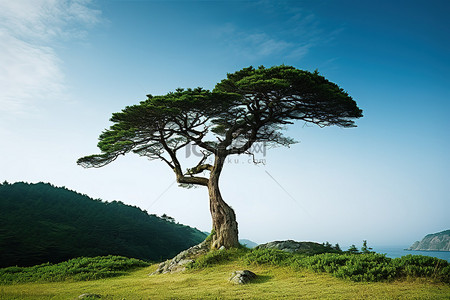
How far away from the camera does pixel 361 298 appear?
6512 mm

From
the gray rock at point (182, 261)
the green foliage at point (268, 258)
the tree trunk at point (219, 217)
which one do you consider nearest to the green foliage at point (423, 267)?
the green foliage at point (268, 258)

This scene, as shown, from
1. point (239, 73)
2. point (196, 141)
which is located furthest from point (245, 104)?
point (196, 141)

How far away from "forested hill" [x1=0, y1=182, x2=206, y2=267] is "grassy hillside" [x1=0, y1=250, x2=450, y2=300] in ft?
24.8

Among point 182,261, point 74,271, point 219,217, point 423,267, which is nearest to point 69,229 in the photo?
point 74,271

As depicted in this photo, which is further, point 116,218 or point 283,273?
point 116,218

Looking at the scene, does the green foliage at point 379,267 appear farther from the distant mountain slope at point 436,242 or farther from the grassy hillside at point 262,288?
the distant mountain slope at point 436,242

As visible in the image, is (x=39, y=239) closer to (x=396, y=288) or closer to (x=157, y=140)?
(x=157, y=140)

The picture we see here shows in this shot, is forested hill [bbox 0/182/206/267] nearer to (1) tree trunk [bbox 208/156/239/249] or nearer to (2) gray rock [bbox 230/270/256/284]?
(1) tree trunk [bbox 208/156/239/249]

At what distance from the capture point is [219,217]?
13.7m

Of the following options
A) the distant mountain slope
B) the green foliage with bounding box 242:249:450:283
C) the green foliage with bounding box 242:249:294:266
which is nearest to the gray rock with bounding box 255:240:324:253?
the green foliage with bounding box 242:249:294:266

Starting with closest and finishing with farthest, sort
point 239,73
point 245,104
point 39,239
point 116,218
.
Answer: point 239,73, point 245,104, point 39,239, point 116,218

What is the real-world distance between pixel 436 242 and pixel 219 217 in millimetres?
11173

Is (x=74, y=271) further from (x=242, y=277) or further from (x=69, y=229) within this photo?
(x=69, y=229)

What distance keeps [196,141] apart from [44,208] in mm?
14739
